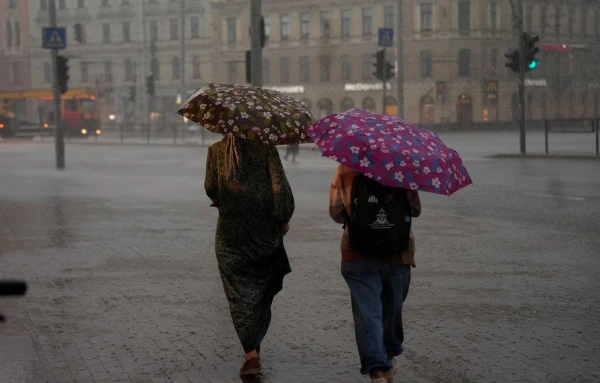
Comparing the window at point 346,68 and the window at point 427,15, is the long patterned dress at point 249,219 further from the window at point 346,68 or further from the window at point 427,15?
the window at point 346,68

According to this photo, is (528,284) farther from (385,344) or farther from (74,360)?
(74,360)

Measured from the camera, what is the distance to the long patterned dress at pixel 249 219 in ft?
20.8

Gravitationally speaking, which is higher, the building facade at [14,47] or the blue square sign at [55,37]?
the building facade at [14,47]

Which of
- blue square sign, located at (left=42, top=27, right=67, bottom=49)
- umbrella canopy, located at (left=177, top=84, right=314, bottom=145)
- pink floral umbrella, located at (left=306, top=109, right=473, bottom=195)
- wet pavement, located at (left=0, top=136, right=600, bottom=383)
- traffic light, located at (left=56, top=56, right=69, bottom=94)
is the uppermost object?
blue square sign, located at (left=42, top=27, right=67, bottom=49)

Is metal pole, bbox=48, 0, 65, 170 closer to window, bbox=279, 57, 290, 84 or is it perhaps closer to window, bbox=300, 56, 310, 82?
window, bbox=300, 56, 310, 82

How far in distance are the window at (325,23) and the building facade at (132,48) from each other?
1251 cm

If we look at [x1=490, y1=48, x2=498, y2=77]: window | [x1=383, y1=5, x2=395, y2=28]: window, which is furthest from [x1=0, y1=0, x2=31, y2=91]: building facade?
[x1=490, y1=48, x2=498, y2=77]: window

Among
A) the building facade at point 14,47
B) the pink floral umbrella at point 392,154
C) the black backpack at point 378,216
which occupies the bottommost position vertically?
the black backpack at point 378,216

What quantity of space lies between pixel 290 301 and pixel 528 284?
2.28 m

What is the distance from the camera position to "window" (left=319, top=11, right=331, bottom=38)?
267ft

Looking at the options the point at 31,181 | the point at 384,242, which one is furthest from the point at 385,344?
the point at 31,181

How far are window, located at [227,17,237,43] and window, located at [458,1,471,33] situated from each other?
19.5 m

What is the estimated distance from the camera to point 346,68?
266ft

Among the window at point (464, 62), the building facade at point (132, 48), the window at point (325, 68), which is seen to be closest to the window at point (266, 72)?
the window at point (325, 68)
